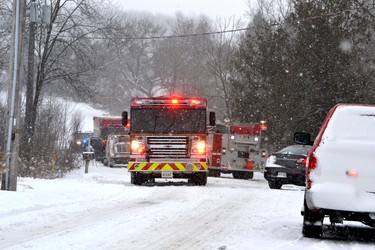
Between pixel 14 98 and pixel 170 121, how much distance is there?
298 inches

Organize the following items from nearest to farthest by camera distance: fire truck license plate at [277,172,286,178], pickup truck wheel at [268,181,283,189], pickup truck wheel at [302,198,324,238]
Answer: pickup truck wheel at [302,198,324,238] < fire truck license plate at [277,172,286,178] < pickup truck wheel at [268,181,283,189]

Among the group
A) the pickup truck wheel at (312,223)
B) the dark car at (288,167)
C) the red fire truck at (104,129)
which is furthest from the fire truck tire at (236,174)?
the pickup truck wheel at (312,223)

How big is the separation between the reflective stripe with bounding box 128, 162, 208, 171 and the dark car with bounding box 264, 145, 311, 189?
223 centimetres

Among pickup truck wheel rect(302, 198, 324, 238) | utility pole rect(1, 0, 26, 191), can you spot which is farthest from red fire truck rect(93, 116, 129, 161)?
pickup truck wheel rect(302, 198, 324, 238)

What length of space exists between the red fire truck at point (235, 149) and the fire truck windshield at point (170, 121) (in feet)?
34.1

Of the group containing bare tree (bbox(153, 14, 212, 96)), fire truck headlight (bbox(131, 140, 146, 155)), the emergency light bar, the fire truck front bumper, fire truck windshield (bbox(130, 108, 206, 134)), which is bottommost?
the fire truck front bumper

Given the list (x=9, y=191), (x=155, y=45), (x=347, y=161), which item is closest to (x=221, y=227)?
(x=347, y=161)

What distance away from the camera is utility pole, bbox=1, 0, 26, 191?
15602 millimetres

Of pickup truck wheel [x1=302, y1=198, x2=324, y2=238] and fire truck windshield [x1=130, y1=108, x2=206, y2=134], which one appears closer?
pickup truck wheel [x1=302, y1=198, x2=324, y2=238]

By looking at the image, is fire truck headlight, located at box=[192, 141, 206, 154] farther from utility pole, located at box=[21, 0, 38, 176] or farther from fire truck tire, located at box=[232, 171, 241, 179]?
fire truck tire, located at box=[232, 171, 241, 179]

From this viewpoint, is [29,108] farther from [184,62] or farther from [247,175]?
[184,62]

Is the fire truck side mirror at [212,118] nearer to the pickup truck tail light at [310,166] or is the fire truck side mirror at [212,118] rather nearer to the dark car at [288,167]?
the dark car at [288,167]

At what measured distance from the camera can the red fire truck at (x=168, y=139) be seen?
2238 centimetres

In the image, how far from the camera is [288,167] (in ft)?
74.4
